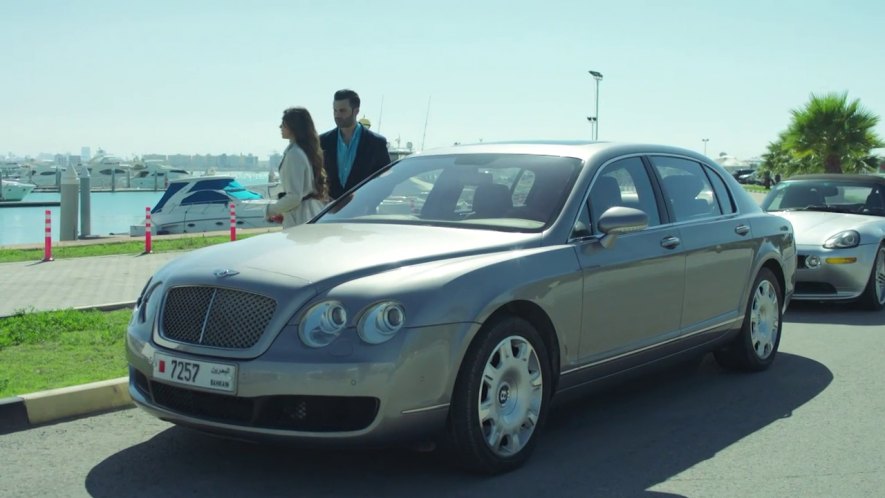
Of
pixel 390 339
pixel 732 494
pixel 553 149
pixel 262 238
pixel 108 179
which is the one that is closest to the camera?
pixel 390 339

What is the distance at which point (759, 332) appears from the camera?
24.0 feet

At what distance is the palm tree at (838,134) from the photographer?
2831 centimetres

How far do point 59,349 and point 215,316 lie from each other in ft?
12.1

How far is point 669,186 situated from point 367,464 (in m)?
2.78

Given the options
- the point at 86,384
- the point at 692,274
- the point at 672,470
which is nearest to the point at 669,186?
the point at 692,274

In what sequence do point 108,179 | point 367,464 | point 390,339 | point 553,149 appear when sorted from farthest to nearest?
point 108,179, point 553,149, point 367,464, point 390,339

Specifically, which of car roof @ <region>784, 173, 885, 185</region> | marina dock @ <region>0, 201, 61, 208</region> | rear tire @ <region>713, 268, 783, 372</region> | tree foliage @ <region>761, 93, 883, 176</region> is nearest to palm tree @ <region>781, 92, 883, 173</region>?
tree foliage @ <region>761, 93, 883, 176</region>

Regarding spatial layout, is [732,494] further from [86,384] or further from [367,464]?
[86,384]

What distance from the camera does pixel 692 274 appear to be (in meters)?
6.30

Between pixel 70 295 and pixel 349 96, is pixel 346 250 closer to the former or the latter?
pixel 349 96

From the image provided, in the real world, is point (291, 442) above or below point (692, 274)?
below

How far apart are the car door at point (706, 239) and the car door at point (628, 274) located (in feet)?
0.54

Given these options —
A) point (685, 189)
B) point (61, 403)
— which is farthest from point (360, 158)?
point (61, 403)

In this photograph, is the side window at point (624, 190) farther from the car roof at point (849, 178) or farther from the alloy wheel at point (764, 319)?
the car roof at point (849, 178)
